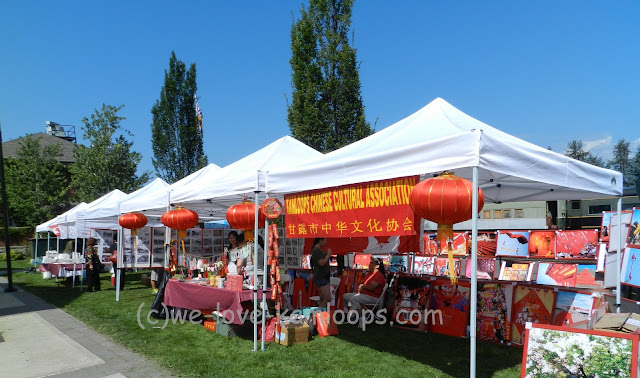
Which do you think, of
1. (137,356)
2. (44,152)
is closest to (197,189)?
(137,356)

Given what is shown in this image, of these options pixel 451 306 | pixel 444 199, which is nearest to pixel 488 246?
pixel 451 306

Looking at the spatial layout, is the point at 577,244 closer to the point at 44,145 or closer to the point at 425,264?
the point at 425,264

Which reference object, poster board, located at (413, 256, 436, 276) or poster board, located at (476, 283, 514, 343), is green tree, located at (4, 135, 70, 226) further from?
poster board, located at (476, 283, 514, 343)

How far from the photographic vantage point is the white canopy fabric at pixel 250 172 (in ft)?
21.8

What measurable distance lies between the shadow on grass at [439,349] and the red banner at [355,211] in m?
1.92

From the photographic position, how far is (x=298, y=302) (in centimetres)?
935

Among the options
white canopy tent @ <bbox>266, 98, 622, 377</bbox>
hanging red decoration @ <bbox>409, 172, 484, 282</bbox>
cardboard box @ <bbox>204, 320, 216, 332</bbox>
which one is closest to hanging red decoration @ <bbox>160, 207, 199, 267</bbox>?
cardboard box @ <bbox>204, 320, 216, 332</bbox>

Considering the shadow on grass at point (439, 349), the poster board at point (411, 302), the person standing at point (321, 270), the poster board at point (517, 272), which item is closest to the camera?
the shadow on grass at point (439, 349)

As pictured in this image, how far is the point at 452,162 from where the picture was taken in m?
4.21

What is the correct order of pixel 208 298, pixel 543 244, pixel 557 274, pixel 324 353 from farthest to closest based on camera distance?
1. pixel 543 244
2. pixel 557 274
3. pixel 208 298
4. pixel 324 353

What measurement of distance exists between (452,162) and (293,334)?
155 inches

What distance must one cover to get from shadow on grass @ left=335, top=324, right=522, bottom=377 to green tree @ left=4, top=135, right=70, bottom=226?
2823 cm

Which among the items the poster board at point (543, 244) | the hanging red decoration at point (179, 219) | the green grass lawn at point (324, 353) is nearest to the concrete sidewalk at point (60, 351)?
the green grass lawn at point (324, 353)

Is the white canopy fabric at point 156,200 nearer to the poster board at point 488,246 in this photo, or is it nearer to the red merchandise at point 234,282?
the red merchandise at point 234,282
